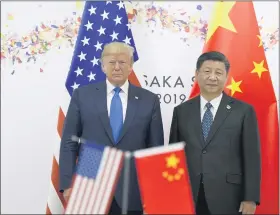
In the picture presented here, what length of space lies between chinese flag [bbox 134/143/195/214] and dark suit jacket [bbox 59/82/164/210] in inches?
20.8

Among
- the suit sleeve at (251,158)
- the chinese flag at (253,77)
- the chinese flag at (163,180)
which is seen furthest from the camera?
the chinese flag at (253,77)

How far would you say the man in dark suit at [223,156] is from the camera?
7.11ft

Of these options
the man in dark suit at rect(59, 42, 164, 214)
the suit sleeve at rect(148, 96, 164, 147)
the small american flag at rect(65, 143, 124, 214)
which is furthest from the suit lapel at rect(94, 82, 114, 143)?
the small american flag at rect(65, 143, 124, 214)

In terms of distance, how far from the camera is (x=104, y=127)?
2180 mm

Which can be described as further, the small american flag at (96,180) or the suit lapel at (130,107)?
the suit lapel at (130,107)

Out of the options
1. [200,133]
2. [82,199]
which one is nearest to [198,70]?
[200,133]

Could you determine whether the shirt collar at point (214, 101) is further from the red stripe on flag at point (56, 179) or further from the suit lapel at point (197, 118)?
the red stripe on flag at point (56, 179)

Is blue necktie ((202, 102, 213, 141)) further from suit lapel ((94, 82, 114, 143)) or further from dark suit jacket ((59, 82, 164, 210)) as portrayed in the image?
suit lapel ((94, 82, 114, 143))

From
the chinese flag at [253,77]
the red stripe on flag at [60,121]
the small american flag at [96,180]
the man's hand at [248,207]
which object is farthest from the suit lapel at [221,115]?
the red stripe on flag at [60,121]

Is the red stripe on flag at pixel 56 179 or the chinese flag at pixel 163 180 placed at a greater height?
the chinese flag at pixel 163 180

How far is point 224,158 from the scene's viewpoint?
217 centimetres

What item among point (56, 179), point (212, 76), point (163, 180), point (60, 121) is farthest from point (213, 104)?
point (56, 179)

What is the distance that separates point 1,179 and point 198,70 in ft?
5.16

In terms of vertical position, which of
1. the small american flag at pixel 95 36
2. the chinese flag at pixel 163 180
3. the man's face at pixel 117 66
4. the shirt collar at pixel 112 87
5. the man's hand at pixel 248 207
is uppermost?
the small american flag at pixel 95 36
